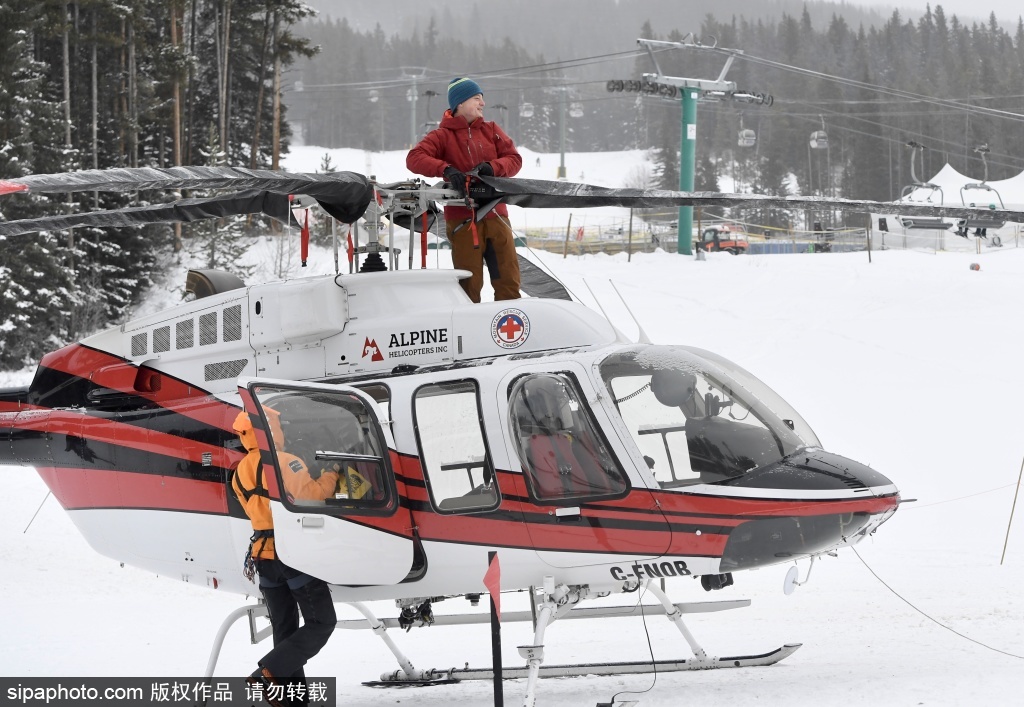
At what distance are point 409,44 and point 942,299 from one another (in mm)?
130832

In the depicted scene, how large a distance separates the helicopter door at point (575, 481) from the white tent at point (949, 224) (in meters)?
31.7

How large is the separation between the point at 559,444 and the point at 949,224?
112ft

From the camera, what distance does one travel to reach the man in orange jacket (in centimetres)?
607

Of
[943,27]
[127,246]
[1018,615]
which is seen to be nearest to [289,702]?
[1018,615]

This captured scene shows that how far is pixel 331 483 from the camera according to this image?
6176mm

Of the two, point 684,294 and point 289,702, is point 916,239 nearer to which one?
point 684,294

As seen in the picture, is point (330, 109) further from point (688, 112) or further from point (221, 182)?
point (221, 182)

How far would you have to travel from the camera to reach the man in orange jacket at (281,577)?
607 centimetres

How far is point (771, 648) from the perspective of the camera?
757 cm

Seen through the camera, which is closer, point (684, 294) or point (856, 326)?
point (856, 326)

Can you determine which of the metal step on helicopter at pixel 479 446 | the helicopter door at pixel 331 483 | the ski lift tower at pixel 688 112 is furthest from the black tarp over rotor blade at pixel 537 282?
the ski lift tower at pixel 688 112

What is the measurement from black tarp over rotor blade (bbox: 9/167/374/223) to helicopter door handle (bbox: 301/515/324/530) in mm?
1933

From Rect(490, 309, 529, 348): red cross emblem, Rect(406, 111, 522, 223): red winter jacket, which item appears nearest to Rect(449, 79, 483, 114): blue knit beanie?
Rect(406, 111, 522, 223): red winter jacket

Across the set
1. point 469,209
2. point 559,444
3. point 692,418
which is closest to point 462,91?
point 469,209
